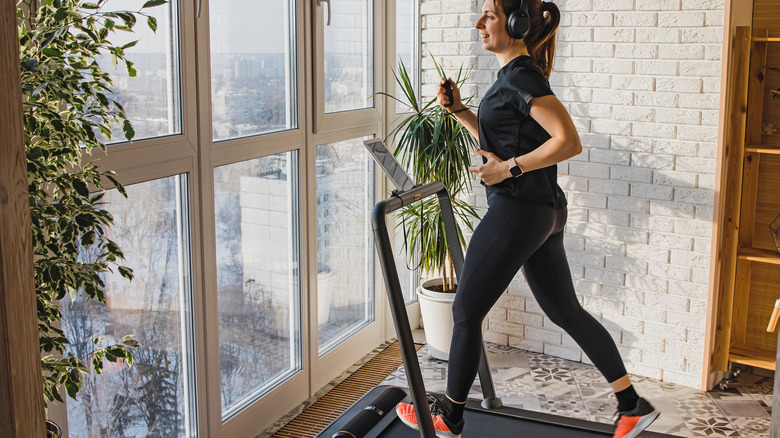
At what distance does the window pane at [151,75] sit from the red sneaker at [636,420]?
1.78 metres

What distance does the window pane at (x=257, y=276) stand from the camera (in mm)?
2877

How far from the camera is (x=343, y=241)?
12.1 ft

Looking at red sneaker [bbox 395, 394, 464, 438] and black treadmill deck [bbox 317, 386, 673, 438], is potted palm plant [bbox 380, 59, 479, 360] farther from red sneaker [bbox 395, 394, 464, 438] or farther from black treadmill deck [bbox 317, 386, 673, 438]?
red sneaker [bbox 395, 394, 464, 438]

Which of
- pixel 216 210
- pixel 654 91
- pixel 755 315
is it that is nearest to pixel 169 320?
pixel 216 210

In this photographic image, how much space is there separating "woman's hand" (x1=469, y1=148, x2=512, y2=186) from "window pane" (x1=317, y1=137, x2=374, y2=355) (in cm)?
111

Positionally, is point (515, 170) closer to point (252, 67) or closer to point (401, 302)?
point (401, 302)

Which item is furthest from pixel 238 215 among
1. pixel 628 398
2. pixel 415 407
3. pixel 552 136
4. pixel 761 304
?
pixel 761 304

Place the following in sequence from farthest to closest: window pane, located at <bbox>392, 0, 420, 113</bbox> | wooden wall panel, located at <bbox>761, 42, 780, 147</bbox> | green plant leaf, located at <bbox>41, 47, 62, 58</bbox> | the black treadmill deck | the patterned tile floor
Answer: window pane, located at <bbox>392, 0, 420, 113</bbox>
wooden wall panel, located at <bbox>761, 42, 780, 147</bbox>
the patterned tile floor
the black treadmill deck
green plant leaf, located at <bbox>41, 47, 62, 58</bbox>

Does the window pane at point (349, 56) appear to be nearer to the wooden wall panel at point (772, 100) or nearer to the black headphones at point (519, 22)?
the black headphones at point (519, 22)

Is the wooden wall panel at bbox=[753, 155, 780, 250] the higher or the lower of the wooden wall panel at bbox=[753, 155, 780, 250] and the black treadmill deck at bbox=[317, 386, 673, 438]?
the higher

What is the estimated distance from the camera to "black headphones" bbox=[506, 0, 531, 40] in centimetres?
242

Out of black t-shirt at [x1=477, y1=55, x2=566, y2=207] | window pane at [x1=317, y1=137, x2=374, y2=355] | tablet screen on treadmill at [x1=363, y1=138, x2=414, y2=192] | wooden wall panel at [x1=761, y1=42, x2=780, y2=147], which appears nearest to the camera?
black t-shirt at [x1=477, y1=55, x2=566, y2=207]

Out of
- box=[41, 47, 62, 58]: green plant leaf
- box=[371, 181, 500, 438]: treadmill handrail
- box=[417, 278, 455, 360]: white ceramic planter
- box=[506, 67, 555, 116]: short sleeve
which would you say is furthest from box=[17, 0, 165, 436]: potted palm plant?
box=[417, 278, 455, 360]: white ceramic planter

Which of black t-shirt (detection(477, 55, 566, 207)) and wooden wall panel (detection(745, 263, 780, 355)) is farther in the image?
wooden wall panel (detection(745, 263, 780, 355))
